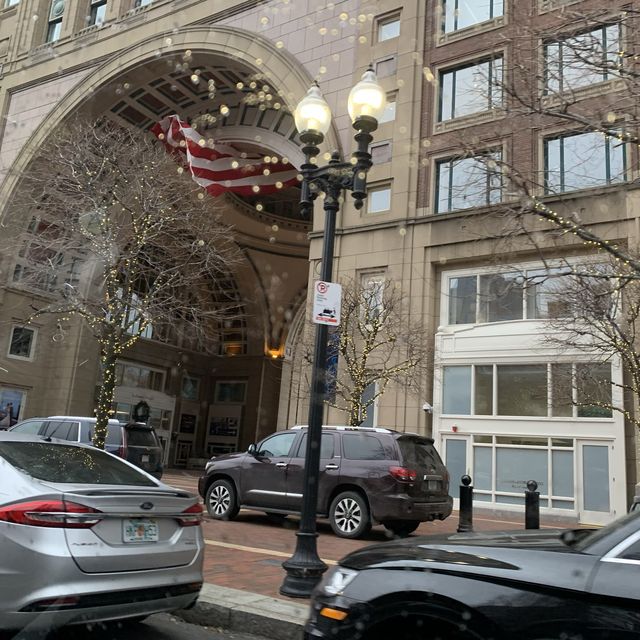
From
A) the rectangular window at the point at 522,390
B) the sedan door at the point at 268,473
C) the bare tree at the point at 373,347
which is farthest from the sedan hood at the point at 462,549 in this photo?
the rectangular window at the point at 522,390

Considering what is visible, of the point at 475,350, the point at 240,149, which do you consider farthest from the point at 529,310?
the point at 240,149

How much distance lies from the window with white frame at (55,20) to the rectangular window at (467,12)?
24997mm

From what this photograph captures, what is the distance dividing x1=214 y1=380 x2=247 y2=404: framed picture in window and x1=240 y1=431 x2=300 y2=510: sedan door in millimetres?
34612

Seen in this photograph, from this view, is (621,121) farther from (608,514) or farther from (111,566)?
(608,514)

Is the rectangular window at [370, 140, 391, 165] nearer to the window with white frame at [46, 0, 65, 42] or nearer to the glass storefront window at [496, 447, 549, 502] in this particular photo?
the glass storefront window at [496, 447, 549, 502]

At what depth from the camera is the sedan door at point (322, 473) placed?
36.1 ft

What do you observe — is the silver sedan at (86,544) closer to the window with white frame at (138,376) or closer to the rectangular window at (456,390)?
the rectangular window at (456,390)

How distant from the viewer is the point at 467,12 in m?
23.9

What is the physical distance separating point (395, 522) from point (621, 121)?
7.12m

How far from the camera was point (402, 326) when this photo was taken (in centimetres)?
2078

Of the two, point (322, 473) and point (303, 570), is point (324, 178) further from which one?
point (322, 473)

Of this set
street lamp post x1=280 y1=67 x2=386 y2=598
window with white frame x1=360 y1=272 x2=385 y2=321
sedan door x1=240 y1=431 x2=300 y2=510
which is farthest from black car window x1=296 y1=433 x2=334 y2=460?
window with white frame x1=360 y1=272 x2=385 y2=321

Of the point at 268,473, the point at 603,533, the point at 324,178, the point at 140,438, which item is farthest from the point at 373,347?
the point at 603,533

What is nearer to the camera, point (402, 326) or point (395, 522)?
point (395, 522)
